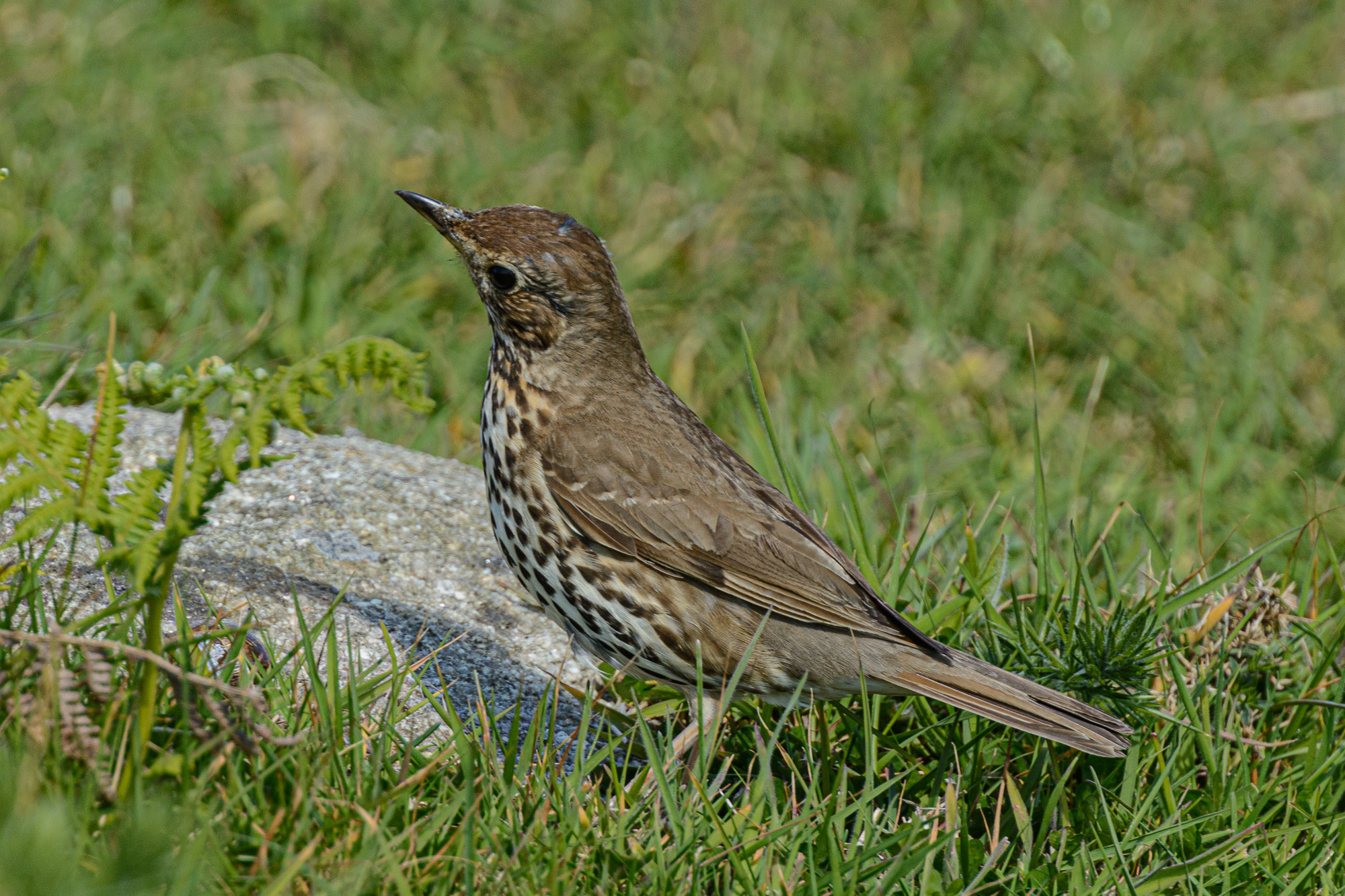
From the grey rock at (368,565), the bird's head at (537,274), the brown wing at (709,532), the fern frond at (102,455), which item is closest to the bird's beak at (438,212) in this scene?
the bird's head at (537,274)

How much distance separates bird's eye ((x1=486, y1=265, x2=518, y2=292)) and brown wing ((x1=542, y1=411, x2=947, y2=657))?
448 mm

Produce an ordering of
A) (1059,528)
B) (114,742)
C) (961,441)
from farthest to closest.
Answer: (961,441)
(1059,528)
(114,742)

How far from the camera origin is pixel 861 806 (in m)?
3.24

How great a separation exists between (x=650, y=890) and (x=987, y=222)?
525cm

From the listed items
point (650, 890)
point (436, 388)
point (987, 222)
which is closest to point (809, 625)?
point (650, 890)

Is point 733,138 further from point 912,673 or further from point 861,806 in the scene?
point 861,806

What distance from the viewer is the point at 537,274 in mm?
4047

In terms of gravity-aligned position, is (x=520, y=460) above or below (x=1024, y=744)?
above

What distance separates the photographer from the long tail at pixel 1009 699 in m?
3.57

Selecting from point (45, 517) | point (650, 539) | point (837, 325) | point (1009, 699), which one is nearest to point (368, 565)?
point (650, 539)

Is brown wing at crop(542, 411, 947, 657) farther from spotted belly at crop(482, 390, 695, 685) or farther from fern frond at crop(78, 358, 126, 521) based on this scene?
fern frond at crop(78, 358, 126, 521)

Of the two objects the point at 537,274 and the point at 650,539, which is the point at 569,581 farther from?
the point at 537,274

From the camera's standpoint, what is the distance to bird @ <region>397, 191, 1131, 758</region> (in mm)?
3770

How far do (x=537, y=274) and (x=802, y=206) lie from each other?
3738 mm
